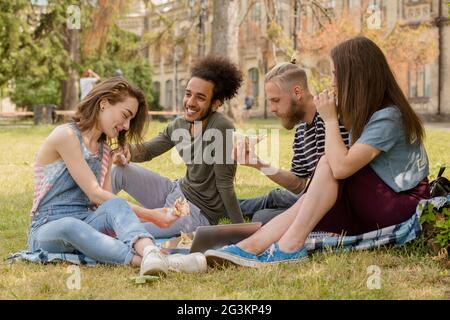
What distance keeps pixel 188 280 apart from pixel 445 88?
79.6 ft

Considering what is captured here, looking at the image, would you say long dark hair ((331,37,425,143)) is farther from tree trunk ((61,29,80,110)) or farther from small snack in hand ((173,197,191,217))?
tree trunk ((61,29,80,110))

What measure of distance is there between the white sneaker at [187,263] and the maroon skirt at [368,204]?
0.72 meters

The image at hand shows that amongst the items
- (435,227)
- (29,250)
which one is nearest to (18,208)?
(29,250)

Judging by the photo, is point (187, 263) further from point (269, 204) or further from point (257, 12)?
point (257, 12)

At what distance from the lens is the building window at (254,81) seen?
36.7m

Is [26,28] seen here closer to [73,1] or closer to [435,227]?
[73,1]

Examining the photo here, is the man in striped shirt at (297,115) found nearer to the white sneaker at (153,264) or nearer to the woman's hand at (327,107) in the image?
the woman's hand at (327,107)

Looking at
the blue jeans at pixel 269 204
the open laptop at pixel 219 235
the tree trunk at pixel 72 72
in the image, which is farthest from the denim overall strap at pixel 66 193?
the tree trunk at pixel 72 72

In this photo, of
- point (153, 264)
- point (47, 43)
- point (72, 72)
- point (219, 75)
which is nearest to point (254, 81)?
point (72, 72)

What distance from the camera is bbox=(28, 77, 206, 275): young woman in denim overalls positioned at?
11.5 ft

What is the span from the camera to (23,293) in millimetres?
2951

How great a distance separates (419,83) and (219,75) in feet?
76.6

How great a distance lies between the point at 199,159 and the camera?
440cm

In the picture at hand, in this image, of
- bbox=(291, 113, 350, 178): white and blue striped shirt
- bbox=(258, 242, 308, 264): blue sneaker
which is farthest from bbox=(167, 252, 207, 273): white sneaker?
bbox=(291, 113, 350, 178): white and blue striped shirt
